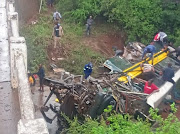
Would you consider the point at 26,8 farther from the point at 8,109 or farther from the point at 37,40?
the point at 8,109

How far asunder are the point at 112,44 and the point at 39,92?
7.26 metres

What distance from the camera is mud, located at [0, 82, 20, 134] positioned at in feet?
27.8

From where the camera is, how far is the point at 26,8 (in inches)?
782

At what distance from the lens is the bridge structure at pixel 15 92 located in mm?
5840

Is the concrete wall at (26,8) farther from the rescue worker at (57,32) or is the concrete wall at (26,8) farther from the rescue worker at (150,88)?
the rescue worker at (150,88)

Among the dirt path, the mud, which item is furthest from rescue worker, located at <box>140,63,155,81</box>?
the mud

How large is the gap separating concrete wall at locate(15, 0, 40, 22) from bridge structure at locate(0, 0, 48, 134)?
22.8 feet

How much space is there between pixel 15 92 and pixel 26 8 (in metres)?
11.3

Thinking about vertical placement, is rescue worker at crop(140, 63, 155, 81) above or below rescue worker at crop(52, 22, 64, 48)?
below

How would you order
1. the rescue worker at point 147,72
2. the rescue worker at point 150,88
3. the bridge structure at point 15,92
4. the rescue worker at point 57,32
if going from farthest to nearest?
the rescue worker at point 57,32 → the rescue worker at point 147,72 → the rescue worker at point 150,88 → the bridge structure at point 15,92

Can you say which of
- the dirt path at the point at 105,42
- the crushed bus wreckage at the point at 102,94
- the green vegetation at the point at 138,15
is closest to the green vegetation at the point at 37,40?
the green vegetation at the point at 138,15

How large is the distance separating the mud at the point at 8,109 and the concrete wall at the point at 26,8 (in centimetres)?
975

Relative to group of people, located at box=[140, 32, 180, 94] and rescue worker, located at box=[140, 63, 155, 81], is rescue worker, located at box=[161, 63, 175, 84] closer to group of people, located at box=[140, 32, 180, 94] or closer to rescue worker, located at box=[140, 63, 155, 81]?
group of people, located at box=[140, 32, 180, 94]

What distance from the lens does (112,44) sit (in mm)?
18844
